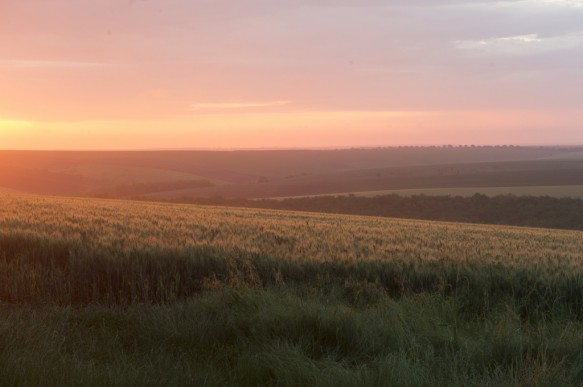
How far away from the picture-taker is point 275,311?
23.9ft

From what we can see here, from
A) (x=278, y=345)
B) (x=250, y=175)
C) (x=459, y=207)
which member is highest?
(x=278, y=345)

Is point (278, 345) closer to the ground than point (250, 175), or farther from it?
farther from it

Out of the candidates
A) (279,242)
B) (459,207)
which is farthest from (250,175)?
(279,242)

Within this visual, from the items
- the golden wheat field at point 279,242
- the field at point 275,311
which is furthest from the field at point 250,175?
the field at point 275,311

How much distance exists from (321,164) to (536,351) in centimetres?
14837

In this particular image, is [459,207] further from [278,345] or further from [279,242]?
[278,345]

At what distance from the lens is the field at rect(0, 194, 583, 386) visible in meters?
5.74

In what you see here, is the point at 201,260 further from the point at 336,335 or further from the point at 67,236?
the point at 336,335

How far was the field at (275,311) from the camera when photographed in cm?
574

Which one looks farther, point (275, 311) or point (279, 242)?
point (279, 242)

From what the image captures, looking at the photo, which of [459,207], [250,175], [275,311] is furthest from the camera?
[250,175]

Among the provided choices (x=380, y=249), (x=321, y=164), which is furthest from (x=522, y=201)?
(x=321, y=164)

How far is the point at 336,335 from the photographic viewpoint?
6730 mm

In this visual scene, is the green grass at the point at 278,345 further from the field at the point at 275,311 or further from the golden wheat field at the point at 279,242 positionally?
the golden wheat field at the point at 279,242
